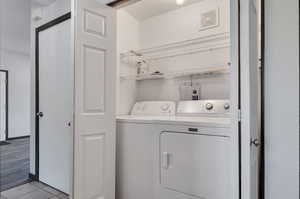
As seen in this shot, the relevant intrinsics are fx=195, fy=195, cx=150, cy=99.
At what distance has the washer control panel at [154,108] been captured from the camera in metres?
2.27

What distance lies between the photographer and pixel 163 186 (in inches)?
67.1

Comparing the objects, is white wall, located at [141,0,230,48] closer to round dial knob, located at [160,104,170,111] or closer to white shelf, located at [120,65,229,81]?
white shelf, located at [120,65,229,81]

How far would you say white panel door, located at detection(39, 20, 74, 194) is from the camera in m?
2.29

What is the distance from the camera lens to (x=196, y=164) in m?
Result: 1.53

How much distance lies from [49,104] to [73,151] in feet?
3.74

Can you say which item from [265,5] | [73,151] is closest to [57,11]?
[73,151]

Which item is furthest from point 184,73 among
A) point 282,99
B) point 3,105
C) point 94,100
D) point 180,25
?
point 3,105

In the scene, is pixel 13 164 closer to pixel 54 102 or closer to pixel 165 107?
pixel 54 102

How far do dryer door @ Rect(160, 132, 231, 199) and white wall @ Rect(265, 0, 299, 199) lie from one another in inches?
11.4

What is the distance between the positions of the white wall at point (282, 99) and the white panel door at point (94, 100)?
1.33 m

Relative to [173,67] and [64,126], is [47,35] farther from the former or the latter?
[173,67]

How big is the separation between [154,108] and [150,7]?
1281 millimetres

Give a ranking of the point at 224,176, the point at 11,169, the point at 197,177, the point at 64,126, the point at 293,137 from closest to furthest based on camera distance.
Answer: the point at 293,137, the point at 224,176, the point at 197,177, the point at 64,126, the point at 11,169

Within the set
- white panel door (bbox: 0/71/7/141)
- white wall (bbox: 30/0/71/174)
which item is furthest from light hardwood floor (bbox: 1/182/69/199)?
white panel door (bbox: 0/71/7/141)
